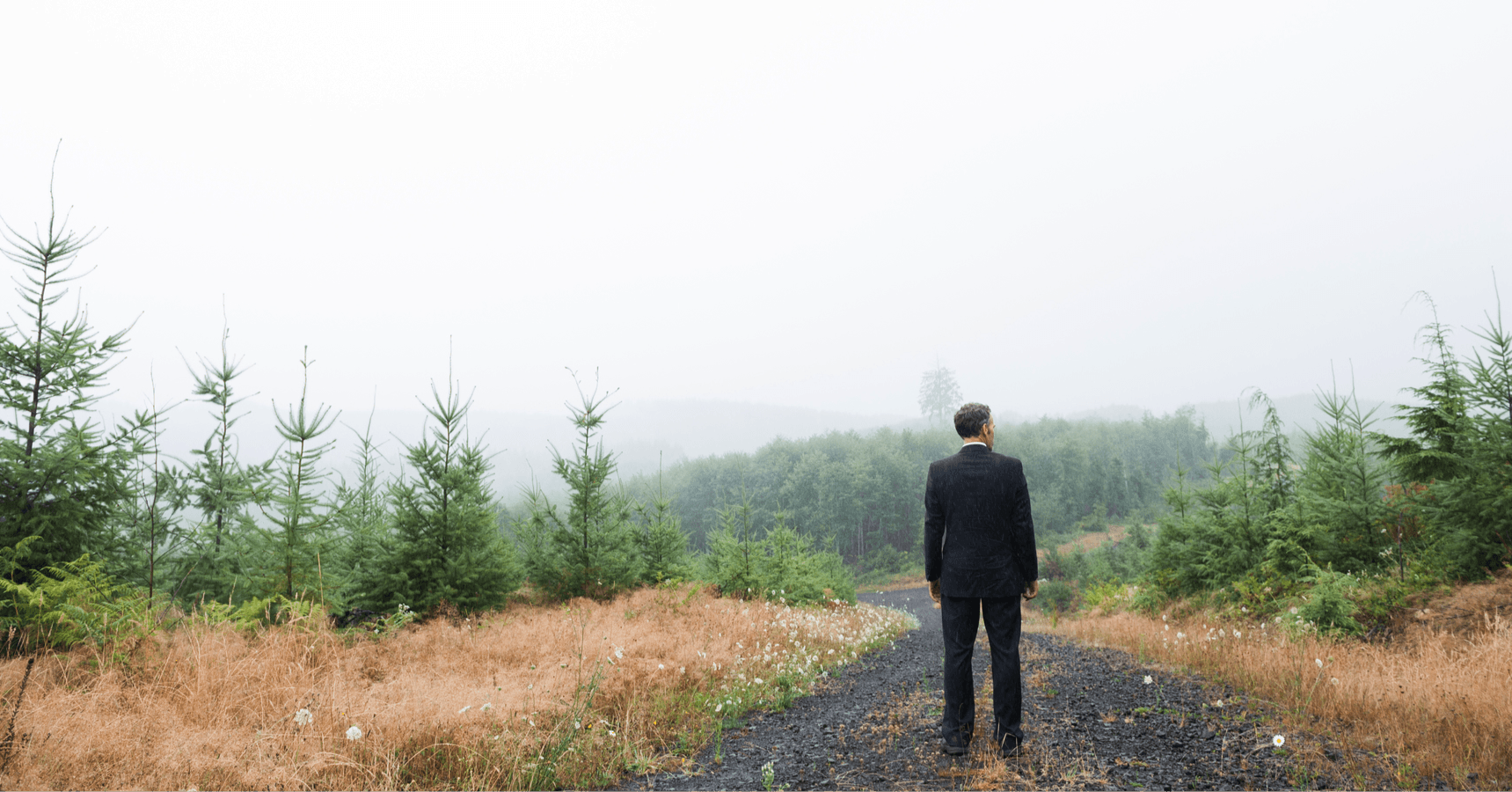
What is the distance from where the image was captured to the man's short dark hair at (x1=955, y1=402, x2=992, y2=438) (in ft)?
15.6

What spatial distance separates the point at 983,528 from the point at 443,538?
877cm

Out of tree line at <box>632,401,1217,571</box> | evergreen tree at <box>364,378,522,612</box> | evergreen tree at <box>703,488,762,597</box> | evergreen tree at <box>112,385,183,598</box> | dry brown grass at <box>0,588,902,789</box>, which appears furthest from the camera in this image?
tree line at <box>632,401,1217,571</box>

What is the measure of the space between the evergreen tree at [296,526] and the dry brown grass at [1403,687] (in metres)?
9.61

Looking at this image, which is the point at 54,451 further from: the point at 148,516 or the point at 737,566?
the point at 737,566

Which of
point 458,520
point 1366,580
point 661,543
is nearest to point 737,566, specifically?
point 661,543

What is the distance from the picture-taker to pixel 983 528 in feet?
14.5

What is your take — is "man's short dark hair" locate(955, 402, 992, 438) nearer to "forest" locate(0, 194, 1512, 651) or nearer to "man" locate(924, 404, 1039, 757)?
"man" locate(924, 404, 1039, 757)

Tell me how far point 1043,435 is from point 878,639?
87559mm

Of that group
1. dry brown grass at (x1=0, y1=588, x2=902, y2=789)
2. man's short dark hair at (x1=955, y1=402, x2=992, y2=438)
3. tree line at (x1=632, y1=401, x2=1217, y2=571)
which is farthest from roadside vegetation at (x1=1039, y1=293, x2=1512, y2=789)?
tree line at (x1=632, y1=401, x2=1217, y2=571)

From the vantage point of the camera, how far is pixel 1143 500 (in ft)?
273

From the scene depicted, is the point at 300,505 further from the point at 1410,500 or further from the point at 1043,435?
the point at 1043,435

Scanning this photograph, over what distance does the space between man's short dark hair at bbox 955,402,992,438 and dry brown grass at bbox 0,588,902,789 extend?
3.30m

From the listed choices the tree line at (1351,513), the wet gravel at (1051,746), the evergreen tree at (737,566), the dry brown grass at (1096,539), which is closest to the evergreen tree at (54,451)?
the wet gravel at (1051,746)

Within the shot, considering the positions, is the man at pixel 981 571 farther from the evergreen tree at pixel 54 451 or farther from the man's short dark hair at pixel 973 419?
the evergreen tree at pixel 54 451
